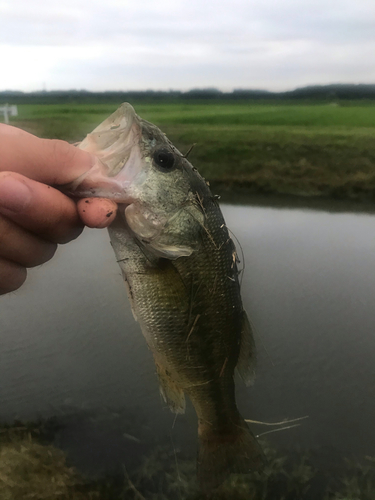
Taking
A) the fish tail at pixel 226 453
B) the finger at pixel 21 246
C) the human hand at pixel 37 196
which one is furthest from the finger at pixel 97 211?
the fish tail at pixel 226 453

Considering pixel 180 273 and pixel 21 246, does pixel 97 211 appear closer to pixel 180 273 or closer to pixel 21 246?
pixel 21 246

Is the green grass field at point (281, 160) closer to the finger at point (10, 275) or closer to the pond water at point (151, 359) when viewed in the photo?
the pond water at point (151, 359)

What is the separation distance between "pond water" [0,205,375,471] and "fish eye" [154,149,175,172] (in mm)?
1357

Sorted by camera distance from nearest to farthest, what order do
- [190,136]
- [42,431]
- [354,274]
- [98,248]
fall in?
[42,431]
[354,274]
[98,248]
[190,136]

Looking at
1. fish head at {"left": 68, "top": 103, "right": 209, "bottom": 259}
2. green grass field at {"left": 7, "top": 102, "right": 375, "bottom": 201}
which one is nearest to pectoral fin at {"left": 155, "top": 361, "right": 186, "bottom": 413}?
fish head at {"left": 68, "top": 103, "right": 209, "bottom": 259}

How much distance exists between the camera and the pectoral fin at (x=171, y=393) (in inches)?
61.3

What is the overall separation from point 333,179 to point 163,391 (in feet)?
31.3

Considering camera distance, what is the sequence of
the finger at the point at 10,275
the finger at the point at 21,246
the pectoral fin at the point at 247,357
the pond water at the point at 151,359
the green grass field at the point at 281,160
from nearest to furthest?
the finger at the point at 21,246 < the finger at the point at 10,275 < the pectoral fin at the point at 247,357 < the pond water at the point at 151,359 < the green grass field at the point at 281,160

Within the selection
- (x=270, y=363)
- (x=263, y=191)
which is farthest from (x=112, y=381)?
(x=263, y=191)

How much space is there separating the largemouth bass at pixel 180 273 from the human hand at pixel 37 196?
59 millimetres

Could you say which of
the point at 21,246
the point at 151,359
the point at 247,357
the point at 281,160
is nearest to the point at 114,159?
the point at 21,246

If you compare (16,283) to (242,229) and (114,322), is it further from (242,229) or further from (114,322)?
(242,229)

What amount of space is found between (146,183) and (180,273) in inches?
12.7

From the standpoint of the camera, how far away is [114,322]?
4.12m
